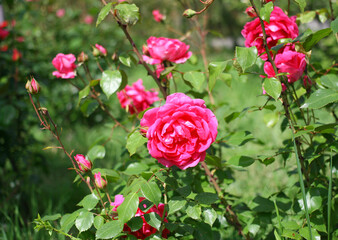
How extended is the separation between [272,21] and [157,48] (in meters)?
0.34

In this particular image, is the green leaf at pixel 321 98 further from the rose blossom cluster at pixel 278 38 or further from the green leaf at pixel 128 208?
the green leaf at pixel 128 208

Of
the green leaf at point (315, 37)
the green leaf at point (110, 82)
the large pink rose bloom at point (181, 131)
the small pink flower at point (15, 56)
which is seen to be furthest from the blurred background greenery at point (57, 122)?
the large pink rose bloom at point (181, 131)

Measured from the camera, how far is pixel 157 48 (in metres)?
1.12

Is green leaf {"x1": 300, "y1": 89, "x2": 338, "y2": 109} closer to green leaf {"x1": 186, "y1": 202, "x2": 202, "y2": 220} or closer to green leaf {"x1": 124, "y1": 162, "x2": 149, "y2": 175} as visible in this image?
green leaf {"x1": 186, "y1": 202, "x2": 202, "y2": 220}

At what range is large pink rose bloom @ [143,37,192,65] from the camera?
1113 mm

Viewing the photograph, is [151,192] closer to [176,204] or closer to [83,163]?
[176,204]

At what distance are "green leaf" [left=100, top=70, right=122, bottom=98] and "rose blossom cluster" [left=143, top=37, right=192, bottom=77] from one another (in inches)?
4.7

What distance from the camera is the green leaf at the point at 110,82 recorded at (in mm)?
1070

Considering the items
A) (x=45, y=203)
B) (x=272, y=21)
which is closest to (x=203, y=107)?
(x=272, y=21)

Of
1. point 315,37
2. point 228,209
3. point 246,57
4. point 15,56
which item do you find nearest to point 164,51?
point 246,57

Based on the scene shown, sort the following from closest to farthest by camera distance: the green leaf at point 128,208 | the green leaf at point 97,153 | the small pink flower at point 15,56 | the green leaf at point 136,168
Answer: the green leaf at point 128,208 < the green leaf at point 136,168 < the green leaf at point 97,153 < the small pink flower at point 15,56

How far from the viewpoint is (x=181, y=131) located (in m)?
0.85

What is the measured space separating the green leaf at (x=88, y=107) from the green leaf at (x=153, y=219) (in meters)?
0.51

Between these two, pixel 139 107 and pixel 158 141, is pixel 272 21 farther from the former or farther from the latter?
pixel 139 107
